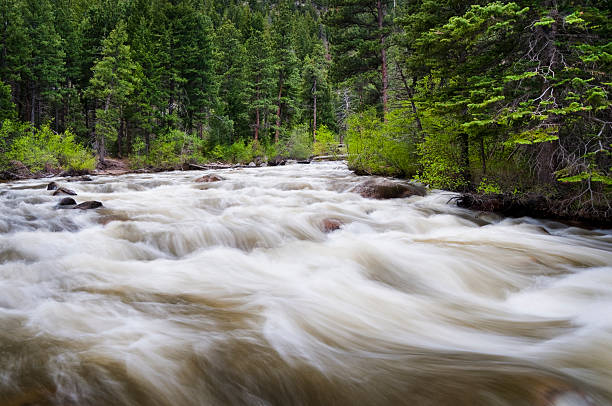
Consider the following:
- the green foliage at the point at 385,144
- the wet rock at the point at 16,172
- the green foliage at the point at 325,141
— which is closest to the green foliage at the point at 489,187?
the green foliage at the point at 385,144

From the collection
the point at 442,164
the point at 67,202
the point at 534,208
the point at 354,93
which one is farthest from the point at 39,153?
the point at 354,93

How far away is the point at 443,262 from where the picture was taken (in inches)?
176

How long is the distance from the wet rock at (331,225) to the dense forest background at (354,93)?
3.05 m

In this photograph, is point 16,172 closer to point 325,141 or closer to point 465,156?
point 465,156

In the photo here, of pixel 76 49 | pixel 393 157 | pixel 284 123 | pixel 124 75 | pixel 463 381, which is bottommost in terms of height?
pixel 463 381

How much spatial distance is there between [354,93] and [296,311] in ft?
155

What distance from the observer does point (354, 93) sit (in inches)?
1842

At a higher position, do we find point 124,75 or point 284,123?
point 124,75

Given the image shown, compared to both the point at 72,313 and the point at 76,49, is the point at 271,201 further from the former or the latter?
the point at 76,49

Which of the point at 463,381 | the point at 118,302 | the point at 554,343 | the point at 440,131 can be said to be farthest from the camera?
the point at 440,131

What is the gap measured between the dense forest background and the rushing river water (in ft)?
6.35

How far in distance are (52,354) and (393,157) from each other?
410 inches

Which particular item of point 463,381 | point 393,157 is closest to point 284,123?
point 393,157

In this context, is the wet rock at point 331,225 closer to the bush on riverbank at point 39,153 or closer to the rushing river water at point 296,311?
the rushing river water at point 296,311
